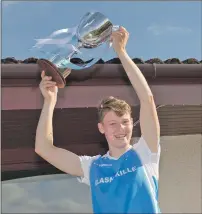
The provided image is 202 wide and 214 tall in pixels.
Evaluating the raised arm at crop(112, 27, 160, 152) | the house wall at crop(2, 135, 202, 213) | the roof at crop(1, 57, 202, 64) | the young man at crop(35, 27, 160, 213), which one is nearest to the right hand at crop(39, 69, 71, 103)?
the young man at crop(35, 27, 160, 213)

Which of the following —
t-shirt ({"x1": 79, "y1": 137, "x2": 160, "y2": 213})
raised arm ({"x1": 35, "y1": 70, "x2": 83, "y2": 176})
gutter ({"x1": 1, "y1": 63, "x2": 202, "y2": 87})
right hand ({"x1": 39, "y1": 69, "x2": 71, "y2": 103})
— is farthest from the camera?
gutter ({"x1": 1, "y1": 63, "x2": 202, "y2": 87})

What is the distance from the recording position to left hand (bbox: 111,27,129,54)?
7.88 ft

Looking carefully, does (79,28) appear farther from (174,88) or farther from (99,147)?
(99,147)

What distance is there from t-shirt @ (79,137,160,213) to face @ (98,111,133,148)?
73mm

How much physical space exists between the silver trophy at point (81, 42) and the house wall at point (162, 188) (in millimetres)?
2727

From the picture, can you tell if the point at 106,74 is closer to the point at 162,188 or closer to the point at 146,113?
the point at 162,188

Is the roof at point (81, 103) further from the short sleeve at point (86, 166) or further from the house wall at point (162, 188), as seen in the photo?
the short sleeve at point (86, 166)

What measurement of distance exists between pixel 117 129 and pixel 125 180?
23cm

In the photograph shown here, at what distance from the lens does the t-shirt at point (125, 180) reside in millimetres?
2180

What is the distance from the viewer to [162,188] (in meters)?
5.65

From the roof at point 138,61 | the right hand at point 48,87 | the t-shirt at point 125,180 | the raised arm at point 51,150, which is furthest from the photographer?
the roof at point 138,61

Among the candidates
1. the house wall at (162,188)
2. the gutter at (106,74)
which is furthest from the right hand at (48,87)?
the house wall at (162,188)

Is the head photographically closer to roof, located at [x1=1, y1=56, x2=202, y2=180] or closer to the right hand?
the right hand

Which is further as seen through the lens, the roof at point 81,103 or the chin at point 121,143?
the roof at point 81,103
